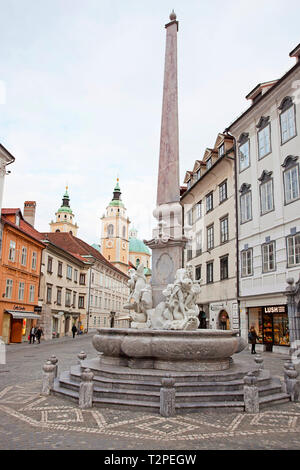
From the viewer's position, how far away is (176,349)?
26.5ft

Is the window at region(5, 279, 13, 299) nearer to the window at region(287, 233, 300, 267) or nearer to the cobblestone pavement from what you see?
the window at region(287, 233, 300, 267)

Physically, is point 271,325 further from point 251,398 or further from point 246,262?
point 251,398

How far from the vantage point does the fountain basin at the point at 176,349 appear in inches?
319

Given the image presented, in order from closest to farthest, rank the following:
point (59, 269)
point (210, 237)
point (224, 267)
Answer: point (224, 267), point (210, 237), point (59, 269)

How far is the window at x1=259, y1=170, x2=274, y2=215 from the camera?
21000mm

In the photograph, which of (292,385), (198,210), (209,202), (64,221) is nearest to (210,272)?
(209,202)

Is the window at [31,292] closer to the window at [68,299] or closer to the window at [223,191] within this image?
the window at [68,299]

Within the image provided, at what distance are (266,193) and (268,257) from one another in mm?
3573

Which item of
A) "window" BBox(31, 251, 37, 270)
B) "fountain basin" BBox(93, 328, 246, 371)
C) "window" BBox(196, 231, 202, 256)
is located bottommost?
"fountain basin" BBox(93, 328, 246, 371)

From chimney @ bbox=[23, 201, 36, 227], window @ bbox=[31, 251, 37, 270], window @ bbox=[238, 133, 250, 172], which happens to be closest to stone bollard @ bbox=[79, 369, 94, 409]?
window @ bbox=[238, 133, 250, 172]

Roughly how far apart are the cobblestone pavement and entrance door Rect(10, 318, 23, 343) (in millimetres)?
21921

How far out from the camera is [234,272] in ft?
80.1
